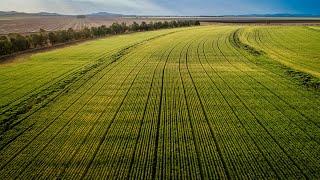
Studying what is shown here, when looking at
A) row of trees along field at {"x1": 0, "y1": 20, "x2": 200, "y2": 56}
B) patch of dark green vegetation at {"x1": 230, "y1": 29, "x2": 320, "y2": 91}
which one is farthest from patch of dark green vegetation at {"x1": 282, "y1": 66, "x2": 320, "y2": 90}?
row of trees along field at {"x1": 0, "y1": 20, "x2": 200, "y2": 56}

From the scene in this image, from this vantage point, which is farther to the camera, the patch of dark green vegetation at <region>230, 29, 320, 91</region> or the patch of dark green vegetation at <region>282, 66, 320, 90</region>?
the patch of dark green vegetation at <region>230, 29, 320, 91</region>

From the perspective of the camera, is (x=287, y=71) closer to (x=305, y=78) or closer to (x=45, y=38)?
(x=305, y=78)

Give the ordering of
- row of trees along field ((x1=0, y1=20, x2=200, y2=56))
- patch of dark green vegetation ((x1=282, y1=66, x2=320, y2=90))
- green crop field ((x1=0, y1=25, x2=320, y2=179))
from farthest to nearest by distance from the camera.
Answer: row of trees along field ((x1=0, y1=20, x2=200, y2=56)), patch of dark green vegetation ((x1=282, y1=66, x2=320, y2=90)), green crop field ((x1=0, y1=25, x2=320, y2=179))

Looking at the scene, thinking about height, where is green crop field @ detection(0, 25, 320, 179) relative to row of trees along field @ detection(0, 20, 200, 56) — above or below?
below

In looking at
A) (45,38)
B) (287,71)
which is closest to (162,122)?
(287,71)

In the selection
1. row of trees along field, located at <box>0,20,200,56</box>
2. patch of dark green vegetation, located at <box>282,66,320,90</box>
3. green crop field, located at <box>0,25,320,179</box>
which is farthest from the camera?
row of trees along field, located at <box>0,20,200,56</box>

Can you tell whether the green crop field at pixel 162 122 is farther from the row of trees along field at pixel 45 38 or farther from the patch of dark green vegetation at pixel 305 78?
the row of trees along field at pixel 45 38

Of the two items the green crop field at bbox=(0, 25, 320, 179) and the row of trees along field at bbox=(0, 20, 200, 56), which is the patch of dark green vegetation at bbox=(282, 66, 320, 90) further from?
the row of trees along field at bbox=(0, 20, 200, 56)

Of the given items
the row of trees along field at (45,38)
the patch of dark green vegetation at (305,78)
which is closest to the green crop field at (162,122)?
the patch of dark green vegetation at (305,78)
